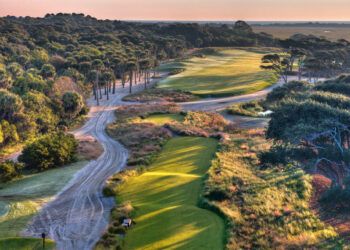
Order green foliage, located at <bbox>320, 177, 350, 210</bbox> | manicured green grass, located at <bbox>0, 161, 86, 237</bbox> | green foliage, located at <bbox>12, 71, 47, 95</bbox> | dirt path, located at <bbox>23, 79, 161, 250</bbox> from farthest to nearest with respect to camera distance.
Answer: green foliage, located at <bbox>12, 71, 47, 95</bbox> → green foliage, located at <bbox>320, 177, 350, 210</bbox> → manicured green grass, located at <bbox>0, 161, 86, 237</bbox> → dirt path, located at <bbox>23, 79, 161, 250</bbox>

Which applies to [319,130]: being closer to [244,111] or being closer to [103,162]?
[103,162]

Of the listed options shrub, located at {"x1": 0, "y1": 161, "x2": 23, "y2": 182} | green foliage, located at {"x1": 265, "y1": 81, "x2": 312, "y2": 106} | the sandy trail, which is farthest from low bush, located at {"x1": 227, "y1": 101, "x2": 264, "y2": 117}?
shrub, located at {"x1": 0, "y1": 161, "x2": 23, "y2": 182}

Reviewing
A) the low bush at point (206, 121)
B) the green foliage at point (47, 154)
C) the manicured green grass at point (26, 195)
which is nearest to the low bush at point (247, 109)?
the low bush at point (206, 121)

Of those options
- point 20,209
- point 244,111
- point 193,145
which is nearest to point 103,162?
point 193,145

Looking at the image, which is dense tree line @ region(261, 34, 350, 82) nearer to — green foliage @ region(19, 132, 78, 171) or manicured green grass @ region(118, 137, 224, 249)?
manicured green grass @ region(118, 137, 224, 249)

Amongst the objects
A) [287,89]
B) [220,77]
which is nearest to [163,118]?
[287,89]

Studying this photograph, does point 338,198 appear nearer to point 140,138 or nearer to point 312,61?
point 140,138

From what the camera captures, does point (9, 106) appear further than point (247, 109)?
No
